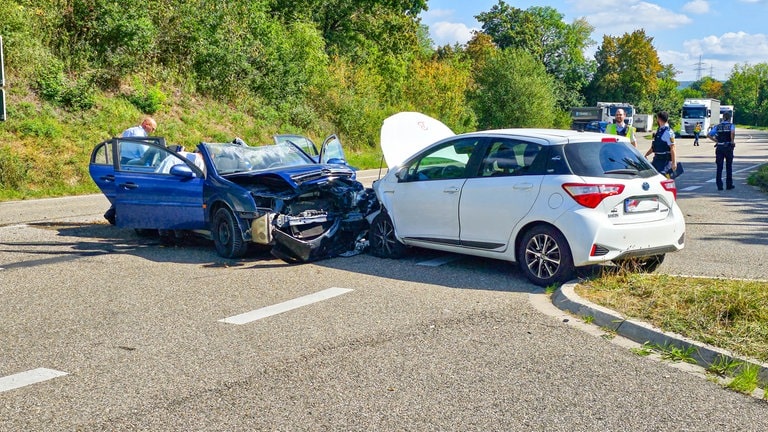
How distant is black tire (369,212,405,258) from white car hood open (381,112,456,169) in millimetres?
1268

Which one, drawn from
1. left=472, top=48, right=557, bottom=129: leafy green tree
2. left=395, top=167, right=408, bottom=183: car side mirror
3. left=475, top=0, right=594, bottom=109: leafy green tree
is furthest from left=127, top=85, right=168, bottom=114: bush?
left=475, top=0, right=594, bottom=109: leafy green tree

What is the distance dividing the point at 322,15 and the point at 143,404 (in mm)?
42333

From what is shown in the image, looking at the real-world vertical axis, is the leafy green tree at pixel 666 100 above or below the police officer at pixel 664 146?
above

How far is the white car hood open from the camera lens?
37.4 feet

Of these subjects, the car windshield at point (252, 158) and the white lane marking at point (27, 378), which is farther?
the car windshield at point (252, 158)

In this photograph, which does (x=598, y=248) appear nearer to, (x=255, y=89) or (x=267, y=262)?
(x=267, y=262)

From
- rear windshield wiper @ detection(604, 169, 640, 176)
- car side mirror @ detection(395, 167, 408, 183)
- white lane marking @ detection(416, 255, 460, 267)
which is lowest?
white lane marking @ detection(416, 255, 460, 267)

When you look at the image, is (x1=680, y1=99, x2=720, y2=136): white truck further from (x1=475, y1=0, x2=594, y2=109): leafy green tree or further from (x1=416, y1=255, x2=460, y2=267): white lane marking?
(x1=416, y1=255, x2=460, y2=267): white lane marking

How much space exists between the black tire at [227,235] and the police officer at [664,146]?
280 inches

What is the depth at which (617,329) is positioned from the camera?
6469mm

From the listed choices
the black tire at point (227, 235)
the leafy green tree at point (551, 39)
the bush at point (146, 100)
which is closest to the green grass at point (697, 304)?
the black tire at point (227, 235)

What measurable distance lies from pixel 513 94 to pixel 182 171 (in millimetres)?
40482

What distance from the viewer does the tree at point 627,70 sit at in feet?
314

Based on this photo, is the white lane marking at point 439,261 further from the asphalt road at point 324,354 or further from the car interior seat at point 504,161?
the car interior seat at point 504,161
